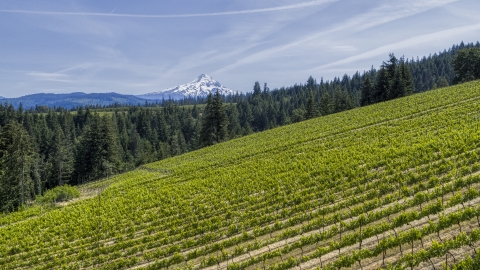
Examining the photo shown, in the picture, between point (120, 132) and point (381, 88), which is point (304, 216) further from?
point (120, 132)

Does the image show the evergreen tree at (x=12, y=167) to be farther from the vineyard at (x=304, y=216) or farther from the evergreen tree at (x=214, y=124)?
the evergreen tree at (x=214, y=124)

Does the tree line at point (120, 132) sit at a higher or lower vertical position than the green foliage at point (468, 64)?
lower

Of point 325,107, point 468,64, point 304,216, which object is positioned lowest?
point 304,216

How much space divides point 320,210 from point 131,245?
10697 millimetres

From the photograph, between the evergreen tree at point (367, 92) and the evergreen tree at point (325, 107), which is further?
the evergreen tree at point (325, 107)

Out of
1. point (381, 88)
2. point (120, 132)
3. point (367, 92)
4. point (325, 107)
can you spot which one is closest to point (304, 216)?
point (381, 88)

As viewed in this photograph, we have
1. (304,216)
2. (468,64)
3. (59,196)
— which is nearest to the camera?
(304,216)

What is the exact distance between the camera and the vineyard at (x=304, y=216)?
1032 cm

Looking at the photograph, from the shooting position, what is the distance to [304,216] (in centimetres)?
1451

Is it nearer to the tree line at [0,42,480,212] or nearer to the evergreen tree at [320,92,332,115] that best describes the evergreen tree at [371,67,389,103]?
the tree line at [0,42,480,212]

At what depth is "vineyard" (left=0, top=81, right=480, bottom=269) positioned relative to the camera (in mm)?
10320

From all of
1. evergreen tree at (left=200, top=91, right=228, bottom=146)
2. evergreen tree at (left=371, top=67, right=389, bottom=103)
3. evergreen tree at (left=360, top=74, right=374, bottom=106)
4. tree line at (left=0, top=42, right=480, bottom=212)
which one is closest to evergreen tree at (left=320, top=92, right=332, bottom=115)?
tree line at (left=0, top=42, right=480, bottom=212)

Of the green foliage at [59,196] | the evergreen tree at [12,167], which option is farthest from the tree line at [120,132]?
the green foliage at [59,196]

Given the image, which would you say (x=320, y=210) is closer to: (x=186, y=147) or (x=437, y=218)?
(x=437, y=218)
